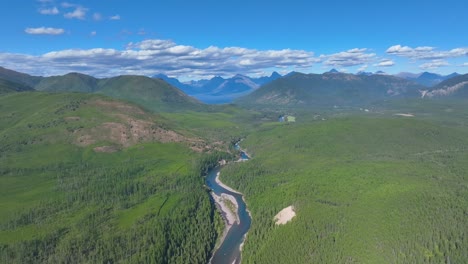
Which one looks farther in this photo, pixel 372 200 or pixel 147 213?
pixel 147 213

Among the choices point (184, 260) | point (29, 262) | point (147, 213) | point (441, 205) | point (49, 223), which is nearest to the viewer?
point (29, 262)

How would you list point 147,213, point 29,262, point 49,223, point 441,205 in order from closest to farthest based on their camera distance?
1. point 29,262
2. point 441,205
3. point 49,223
4. point 147,213

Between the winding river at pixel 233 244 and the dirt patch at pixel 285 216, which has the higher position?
the dirt patch at pixel 285 216

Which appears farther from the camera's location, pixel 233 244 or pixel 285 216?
pixel 285 216

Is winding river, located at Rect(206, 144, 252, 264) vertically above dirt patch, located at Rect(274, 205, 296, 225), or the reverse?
dirt patch, located at Rect(274, 205, 296, 225)

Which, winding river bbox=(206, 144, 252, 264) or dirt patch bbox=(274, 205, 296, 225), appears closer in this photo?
winding river bbox=(206, 144, 252, 264)

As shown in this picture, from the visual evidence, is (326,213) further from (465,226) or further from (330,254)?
(465,226)

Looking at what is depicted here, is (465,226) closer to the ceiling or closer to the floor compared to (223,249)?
closer to the ceiling

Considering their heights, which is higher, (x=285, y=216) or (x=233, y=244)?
(x=285, y=216)

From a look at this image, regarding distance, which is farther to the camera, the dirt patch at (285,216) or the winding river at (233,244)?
the dirt patch at (285,216)

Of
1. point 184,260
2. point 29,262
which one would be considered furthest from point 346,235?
point 29,262
